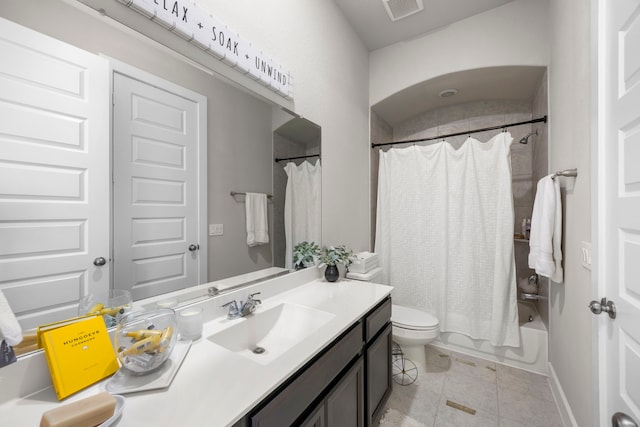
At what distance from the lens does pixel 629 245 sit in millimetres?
832

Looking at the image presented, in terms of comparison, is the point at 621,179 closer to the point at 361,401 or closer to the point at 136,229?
the point at 361,401

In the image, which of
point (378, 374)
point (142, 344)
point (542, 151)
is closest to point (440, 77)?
point (542, 151)

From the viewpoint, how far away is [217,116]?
1.22 m

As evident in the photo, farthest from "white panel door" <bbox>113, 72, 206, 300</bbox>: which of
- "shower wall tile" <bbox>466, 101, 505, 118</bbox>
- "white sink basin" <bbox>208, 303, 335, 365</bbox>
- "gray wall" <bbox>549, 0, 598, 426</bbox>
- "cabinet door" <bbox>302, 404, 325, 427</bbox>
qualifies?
"shower wall tile" <bbox>466, 101, 505, 118</bbox>

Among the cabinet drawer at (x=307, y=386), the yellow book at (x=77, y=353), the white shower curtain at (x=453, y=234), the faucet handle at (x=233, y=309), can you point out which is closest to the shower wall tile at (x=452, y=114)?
the white shower curtain at (x=453, y=234)

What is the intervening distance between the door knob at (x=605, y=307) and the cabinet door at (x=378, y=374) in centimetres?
94

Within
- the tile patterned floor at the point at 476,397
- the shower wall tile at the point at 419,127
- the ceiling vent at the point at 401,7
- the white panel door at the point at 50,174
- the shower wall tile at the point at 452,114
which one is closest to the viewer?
the white panel door at the point at 50,174

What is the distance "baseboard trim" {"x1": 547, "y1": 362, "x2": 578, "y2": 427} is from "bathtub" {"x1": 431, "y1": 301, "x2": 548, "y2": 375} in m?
0.11

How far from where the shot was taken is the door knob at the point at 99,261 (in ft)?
2.69

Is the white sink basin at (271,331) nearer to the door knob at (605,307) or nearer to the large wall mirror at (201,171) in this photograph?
the large wall mirror at (201,171)

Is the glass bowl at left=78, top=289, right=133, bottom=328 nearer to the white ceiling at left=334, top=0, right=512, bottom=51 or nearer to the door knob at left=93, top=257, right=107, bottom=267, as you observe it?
the door knob at left=93, top=257, right=107, bottom=267

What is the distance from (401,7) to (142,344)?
2.71 meters

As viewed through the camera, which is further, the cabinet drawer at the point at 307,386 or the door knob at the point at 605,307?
the door knob at the point at 605,307

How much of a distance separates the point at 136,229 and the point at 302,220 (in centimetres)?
97
